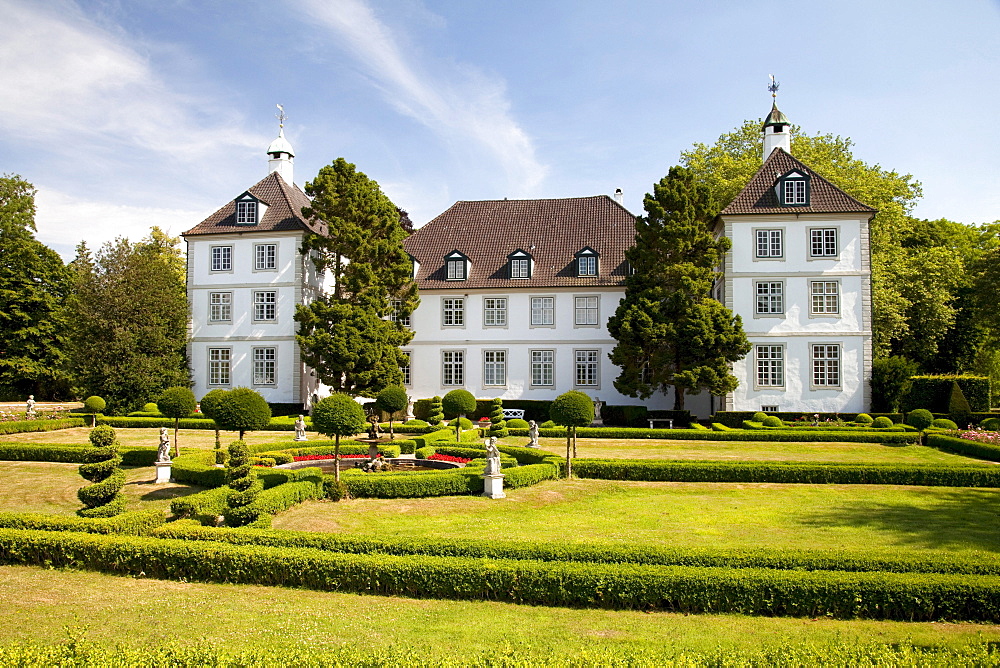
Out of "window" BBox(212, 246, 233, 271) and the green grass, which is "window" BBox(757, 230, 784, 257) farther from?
Answer: the green grass

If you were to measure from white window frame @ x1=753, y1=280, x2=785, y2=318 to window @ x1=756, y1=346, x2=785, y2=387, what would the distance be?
1.47 metres

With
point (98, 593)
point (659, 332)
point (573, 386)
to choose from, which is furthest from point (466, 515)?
point (573, 386)

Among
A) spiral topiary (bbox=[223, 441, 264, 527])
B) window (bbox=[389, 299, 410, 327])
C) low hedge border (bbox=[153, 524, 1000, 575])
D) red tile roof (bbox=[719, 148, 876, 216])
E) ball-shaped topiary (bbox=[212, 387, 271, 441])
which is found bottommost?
low hedge border (bbox=[153, 524, 1000, 575])

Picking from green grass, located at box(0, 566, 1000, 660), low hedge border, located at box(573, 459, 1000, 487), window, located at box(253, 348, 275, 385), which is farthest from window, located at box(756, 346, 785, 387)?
green grass, located at box(0, 566, 1000, 660)

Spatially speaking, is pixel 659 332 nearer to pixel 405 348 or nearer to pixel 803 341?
pixel 803 341

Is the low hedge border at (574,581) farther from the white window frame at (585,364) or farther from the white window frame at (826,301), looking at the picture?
the white window frame at (585,364)

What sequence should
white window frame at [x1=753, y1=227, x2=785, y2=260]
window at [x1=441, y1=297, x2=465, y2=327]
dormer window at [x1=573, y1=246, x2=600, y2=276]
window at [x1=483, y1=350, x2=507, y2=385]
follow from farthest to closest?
window at [x1=441, y1=297, x2=465, y2=327] → window at [x1=483, y1=350, x2=507, y2=385] → dormer window at [x1=573, y1=246, x2=600, y2=276] → white window frame at [x1=753, y1=227, x2=785, y2=260]

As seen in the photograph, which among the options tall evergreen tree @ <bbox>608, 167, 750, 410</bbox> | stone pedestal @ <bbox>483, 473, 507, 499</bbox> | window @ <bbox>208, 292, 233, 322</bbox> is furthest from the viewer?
window @ <bbox>208, 292, 233, 322</bbox>

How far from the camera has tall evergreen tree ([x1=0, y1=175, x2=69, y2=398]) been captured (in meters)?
40.8

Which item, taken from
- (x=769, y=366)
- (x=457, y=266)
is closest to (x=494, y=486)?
(x=769, y=366)

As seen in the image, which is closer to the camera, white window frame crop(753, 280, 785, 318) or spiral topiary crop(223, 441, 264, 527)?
spiral topiary crop(223, 441, 264, 527)

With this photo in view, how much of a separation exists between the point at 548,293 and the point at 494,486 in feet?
68.6

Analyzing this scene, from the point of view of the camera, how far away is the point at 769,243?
1187 inches

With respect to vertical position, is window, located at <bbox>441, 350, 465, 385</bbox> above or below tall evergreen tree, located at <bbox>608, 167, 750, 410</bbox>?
below
